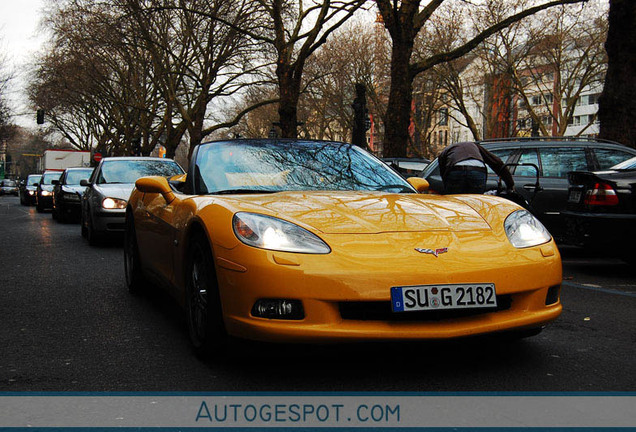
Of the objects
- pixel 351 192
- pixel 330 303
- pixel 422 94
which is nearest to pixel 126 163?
pixel 351 192

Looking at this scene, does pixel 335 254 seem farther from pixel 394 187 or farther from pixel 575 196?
pixel 575 196

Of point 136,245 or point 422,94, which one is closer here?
point 136,245

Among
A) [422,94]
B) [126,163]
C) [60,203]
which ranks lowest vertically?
[60,203]

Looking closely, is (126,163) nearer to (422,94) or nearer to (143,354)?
(143,354)

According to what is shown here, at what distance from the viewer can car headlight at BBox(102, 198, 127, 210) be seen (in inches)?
428

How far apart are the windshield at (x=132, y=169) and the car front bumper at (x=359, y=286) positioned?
28.4 ft

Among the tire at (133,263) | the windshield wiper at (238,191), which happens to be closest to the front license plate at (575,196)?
the windshield wiper at (238,191)

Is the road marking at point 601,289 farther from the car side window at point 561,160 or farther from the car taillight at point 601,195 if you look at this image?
the car side window at point 561,160

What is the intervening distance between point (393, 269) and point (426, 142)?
1673 inches

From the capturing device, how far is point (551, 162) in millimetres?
9508

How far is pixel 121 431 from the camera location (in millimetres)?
2861

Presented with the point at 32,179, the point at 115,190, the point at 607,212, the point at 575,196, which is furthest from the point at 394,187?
the point at 32,179

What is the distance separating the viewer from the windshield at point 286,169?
4625 mm

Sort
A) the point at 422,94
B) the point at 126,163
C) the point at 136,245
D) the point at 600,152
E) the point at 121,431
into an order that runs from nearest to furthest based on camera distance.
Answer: the point at 121,431 < the point at 136,245 < the point at 600,152 < the point at 126,163 < the point at 422,94
